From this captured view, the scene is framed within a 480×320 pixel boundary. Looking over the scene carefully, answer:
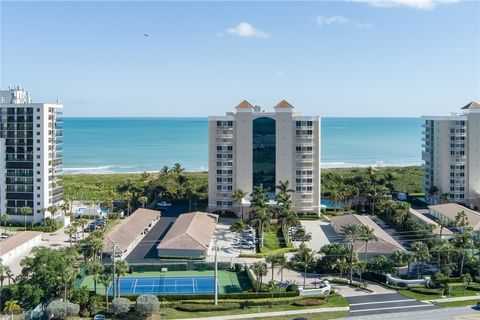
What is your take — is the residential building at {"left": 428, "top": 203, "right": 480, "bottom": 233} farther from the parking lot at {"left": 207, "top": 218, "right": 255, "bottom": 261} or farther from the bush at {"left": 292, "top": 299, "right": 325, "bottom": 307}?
the bush at {"left": 292, "top": 299, "right": 325, "bottom": 307}

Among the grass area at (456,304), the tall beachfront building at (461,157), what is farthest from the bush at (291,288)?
the tall beachfront building at (461,157)

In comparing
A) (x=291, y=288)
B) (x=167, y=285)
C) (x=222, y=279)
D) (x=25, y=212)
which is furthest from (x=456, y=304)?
(x=25, y=212)

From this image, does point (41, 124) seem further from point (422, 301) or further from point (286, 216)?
point (422, 301)

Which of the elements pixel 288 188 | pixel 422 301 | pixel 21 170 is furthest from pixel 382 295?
pixel 21 170

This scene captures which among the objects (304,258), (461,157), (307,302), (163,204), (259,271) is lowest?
(307,302)

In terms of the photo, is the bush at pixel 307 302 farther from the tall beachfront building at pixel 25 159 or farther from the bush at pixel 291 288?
the tall beachfront building at pixel 25 159

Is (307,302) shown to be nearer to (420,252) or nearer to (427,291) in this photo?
(427,291)
